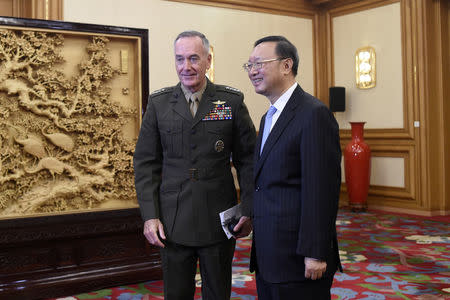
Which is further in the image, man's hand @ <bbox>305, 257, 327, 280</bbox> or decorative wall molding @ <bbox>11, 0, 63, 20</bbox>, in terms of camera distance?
decorative wall molding @ <bbox>11, 0, 63, 20</bbox>

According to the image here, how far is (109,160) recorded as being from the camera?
3484 millimetres

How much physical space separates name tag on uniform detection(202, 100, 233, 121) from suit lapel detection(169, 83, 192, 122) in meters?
0.07

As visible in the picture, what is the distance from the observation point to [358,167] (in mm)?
6520

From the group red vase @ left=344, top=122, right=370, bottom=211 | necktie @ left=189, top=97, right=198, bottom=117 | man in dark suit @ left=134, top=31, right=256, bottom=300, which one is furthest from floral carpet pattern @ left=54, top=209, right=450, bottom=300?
necktie @ left=189, top=97, right=198, bottom=117

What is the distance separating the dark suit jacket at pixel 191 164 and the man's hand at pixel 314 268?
0.47 m

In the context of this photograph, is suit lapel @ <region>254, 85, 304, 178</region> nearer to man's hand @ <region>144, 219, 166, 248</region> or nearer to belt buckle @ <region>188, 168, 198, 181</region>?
belt buckle @ <region>188, 168, 198, 181</region>

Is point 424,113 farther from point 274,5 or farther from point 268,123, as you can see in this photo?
point 268,123

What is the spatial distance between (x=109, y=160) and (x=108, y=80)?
55 cm

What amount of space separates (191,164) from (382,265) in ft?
A: 8.53

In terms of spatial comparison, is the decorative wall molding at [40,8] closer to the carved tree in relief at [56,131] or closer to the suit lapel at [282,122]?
the carved tree in relief at [56,131]

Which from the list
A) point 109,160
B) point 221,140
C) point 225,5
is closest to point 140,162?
point 221,140

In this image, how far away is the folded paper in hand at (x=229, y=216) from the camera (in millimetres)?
1917

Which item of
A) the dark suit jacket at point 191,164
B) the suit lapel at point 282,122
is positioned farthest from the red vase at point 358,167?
the suit lapel at point 282,122

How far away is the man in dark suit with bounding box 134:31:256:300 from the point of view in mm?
1914
